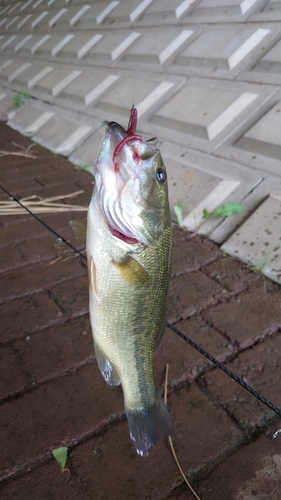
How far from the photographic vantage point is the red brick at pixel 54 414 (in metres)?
1.83

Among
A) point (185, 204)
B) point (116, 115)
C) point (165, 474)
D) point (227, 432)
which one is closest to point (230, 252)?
point (185, 204)

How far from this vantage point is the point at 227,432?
190 centimetres

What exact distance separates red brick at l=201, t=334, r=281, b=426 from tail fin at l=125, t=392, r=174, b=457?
68cm

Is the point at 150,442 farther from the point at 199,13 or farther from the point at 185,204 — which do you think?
the point at 199,13

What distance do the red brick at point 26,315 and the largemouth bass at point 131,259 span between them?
109 centimetres

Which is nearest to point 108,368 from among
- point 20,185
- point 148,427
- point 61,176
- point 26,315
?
point 148,427

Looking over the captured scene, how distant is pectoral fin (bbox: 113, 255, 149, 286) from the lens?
1.30m

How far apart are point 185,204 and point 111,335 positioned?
209 centimetres

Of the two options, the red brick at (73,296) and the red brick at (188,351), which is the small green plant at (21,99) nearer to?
the red brick at (73,296)

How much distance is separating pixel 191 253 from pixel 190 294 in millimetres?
460

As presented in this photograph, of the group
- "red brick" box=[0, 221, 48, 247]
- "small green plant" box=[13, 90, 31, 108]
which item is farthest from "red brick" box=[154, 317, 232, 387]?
"small green plant" box=[13, 90, 31, 108]

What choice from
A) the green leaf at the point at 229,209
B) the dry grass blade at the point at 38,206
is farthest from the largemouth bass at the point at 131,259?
the dry grass blade at the point at 38,206

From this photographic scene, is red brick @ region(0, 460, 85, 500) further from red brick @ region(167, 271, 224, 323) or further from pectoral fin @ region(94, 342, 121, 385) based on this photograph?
red brick @ region(167, 271, 224, 323)

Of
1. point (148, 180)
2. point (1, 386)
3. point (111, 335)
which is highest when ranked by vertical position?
point (148, 180)
